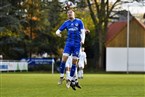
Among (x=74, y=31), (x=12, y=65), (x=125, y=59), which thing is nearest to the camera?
(x=74, y=31)

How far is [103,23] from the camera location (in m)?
71.5

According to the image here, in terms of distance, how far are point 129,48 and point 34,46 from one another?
47.8ft

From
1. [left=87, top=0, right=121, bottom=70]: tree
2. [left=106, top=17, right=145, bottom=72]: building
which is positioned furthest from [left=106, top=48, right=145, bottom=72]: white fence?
[left=87, top=0, right=121, bottom=70]: tree

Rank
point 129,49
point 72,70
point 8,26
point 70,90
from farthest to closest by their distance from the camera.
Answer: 1. point 129,49
2. point 8,26
3. point 72,70
4. point 70,90

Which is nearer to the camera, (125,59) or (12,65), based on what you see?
(12,65)

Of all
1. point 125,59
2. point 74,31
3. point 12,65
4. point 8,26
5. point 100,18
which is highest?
point 100,18

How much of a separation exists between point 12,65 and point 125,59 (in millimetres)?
19559

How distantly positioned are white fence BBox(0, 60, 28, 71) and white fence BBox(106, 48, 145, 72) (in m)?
13.5

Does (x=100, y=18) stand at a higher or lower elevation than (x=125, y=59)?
higher

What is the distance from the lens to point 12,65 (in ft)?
188

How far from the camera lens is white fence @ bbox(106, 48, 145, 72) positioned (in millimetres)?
69250

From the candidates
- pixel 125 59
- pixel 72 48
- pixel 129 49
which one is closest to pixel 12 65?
pixel 129 49

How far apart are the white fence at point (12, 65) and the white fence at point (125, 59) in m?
13.5

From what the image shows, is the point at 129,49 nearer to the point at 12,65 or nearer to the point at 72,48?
the point at 12,65
